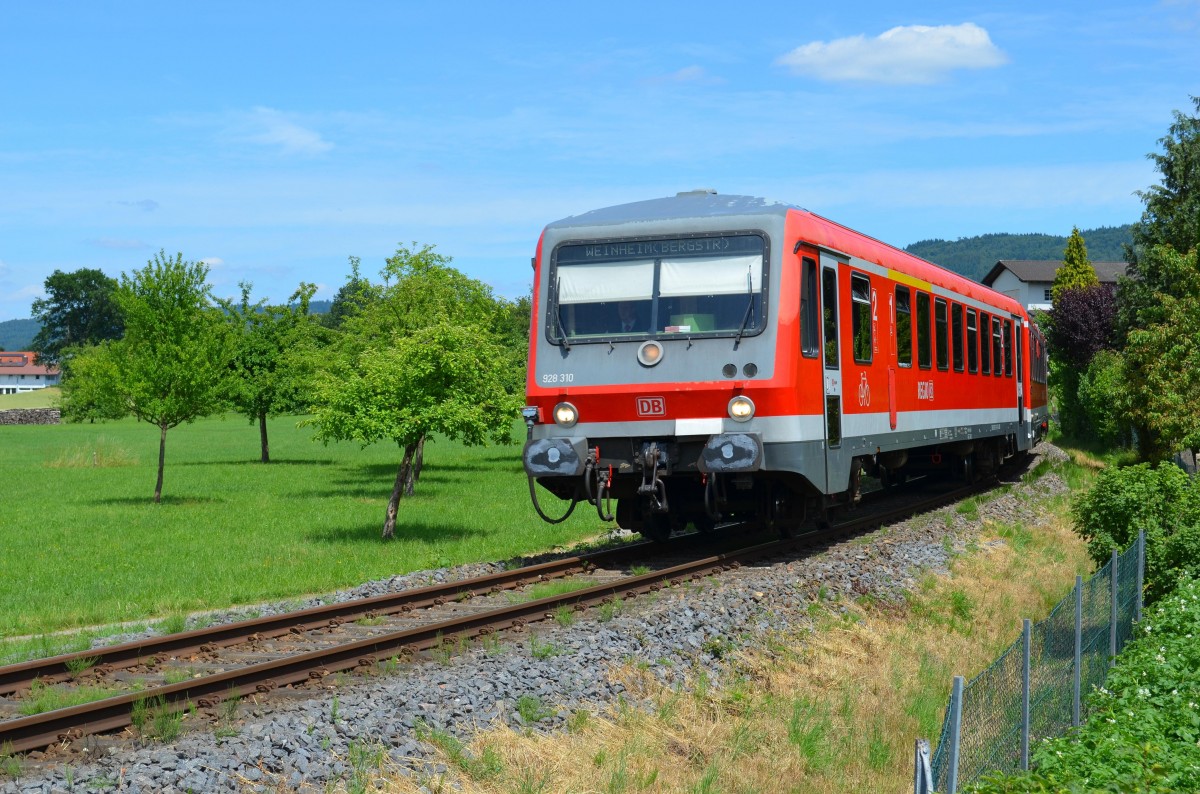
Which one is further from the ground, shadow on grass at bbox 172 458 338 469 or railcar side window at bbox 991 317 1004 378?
railcar side window at bbox 991 317 1004 378

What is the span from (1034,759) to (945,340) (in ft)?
41.6

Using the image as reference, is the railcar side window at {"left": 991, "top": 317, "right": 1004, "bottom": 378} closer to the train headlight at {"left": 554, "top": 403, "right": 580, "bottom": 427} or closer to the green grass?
the green grass

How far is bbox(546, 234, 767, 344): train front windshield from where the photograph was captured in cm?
1284

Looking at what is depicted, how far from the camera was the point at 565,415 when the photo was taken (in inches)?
523

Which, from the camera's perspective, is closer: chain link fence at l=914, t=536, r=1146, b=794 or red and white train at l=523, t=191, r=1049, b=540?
chain link fence at l=914, t=536, r=1146, b=794

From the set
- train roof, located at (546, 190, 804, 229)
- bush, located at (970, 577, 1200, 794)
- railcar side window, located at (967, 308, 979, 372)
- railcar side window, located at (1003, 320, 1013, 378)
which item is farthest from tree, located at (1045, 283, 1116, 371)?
bush, located at (970, 577, 1200, 794)

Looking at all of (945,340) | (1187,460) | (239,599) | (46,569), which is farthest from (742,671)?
(1187,460)

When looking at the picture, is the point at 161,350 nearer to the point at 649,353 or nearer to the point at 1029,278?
the point at 649,353

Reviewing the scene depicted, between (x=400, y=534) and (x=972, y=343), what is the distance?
10299 millimetres

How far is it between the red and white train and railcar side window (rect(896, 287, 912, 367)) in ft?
5.31

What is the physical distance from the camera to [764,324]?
1262 centimetres

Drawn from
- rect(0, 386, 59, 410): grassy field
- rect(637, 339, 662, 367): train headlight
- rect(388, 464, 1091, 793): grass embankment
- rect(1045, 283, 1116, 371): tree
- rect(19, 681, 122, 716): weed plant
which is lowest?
rect(388, 464, 1091, 793): grass embankment

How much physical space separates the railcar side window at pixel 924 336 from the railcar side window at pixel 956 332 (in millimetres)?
1398

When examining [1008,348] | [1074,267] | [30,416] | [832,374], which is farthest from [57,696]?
[30,416]
